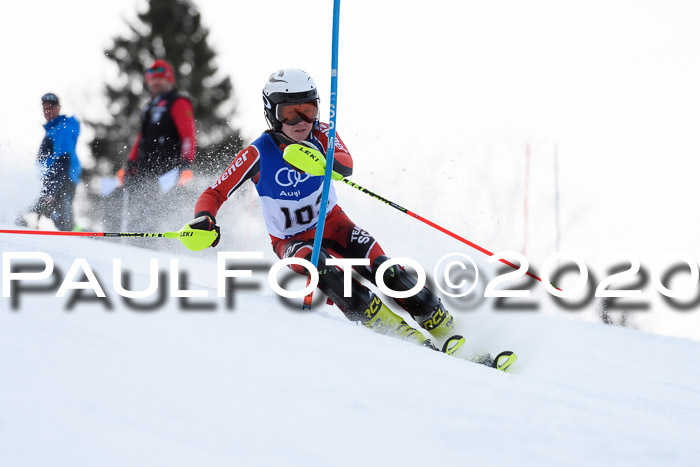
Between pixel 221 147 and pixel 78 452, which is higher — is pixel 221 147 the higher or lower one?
the lower one

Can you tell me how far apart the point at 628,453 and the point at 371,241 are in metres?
2.41

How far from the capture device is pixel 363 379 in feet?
6.89

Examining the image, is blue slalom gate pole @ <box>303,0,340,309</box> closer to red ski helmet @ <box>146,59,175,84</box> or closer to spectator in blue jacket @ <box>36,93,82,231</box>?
red ski helmet @ <box>146,59,175,84</box>

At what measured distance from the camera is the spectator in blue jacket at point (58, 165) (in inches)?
279

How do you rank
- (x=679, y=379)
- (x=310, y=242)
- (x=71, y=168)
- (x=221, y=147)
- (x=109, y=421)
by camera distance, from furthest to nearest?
(x=221, y=147), (x=71, y=168), (x=679, y=379), (x=310, y=242), (x=109, y=421)

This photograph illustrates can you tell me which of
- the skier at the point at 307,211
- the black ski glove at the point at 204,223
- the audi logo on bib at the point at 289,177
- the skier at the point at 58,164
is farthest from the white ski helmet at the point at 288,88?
the skier at the point at 58,164

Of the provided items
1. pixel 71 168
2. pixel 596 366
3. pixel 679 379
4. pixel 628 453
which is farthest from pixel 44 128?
pixel 628 453

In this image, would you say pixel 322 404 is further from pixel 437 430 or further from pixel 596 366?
pixel 596 366

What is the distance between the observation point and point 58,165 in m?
7.11

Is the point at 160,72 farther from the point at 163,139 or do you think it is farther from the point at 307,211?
the point at 307,211

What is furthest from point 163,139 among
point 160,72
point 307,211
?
point 307,211

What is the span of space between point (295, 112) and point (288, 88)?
0.14 meters

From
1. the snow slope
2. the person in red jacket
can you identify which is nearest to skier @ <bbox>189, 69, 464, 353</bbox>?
the snow slope

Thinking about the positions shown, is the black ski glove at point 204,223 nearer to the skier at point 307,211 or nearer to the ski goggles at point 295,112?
the skier at point 307,211
